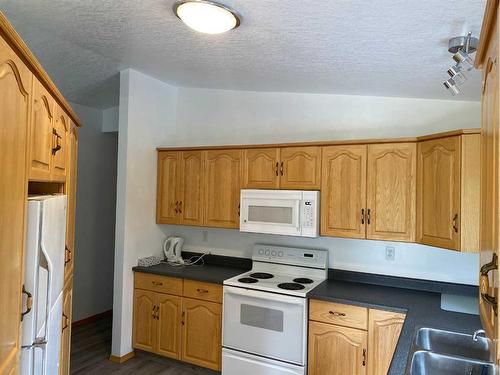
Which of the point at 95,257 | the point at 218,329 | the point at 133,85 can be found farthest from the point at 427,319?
the point at 95,257

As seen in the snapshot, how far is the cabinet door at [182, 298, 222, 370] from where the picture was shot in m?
3.09

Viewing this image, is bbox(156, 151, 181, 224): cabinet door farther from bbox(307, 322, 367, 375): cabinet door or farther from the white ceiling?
bbox(307, 322, 367, 375): cabinet door

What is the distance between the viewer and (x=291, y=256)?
3.29 m

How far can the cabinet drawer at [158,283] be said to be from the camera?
3.27m

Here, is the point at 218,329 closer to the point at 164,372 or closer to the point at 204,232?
the point at 164,372

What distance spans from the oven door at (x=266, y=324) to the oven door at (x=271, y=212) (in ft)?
1.75

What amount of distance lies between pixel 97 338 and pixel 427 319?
3253 mm

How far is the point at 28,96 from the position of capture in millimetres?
1288

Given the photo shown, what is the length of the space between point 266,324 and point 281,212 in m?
0.88

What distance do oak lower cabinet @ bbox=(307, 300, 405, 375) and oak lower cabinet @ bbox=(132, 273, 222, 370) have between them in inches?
32.5

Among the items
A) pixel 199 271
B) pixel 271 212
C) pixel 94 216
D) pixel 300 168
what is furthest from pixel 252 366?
pixel 94 216

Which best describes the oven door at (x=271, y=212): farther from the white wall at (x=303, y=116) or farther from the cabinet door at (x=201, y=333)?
the cabinet door at (x=201, y=333)

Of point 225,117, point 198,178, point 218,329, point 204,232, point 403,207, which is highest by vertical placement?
point 225,117

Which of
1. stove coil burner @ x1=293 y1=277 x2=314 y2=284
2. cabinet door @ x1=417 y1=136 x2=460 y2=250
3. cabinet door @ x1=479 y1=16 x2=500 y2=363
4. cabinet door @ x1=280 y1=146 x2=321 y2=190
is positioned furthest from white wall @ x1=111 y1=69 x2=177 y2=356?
cabinet door @ x1=479 y1=16 x2=500 y2=363
